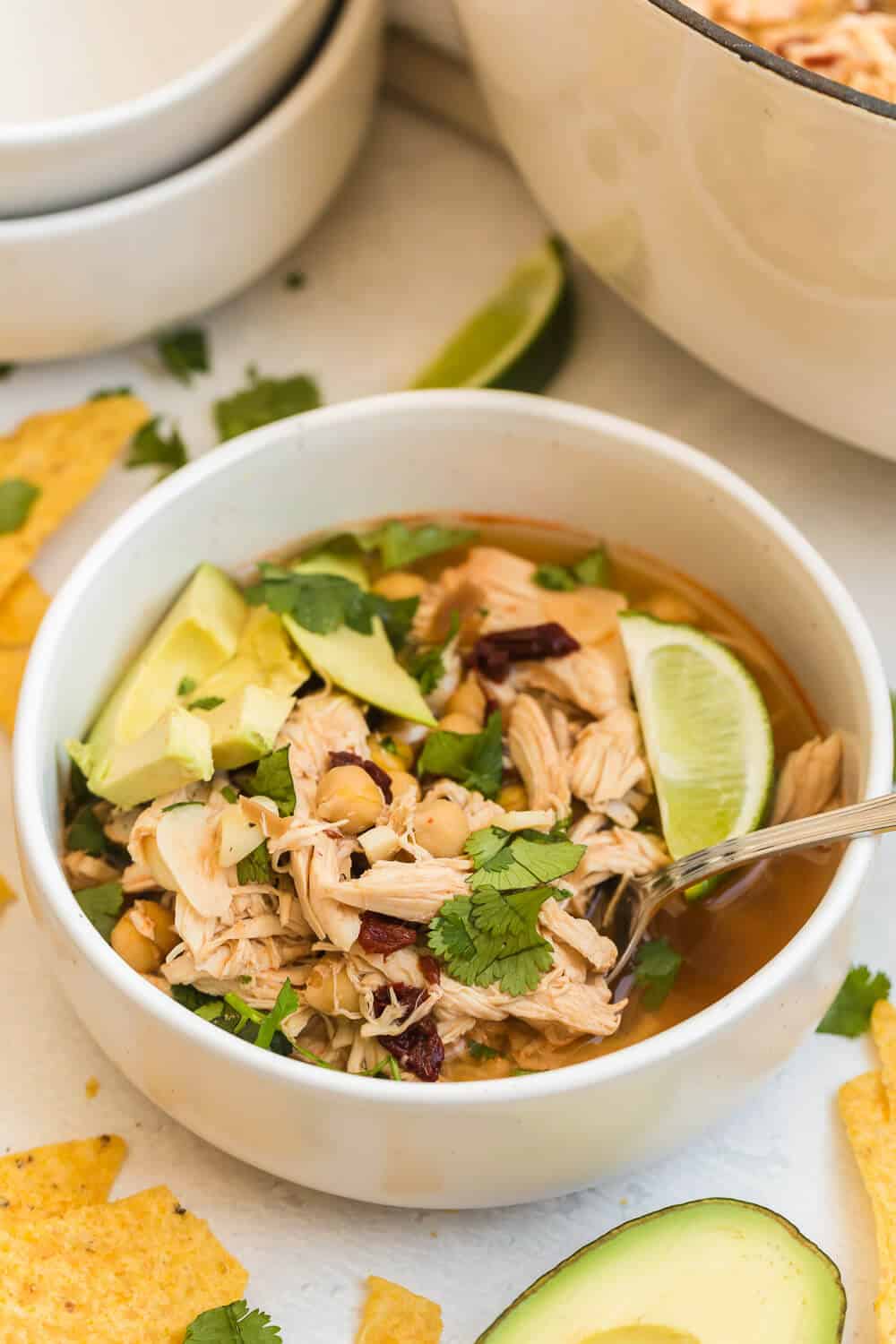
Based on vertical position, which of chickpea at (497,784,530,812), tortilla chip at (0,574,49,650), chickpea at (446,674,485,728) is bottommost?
tortilla chip at (0,574,49,650)

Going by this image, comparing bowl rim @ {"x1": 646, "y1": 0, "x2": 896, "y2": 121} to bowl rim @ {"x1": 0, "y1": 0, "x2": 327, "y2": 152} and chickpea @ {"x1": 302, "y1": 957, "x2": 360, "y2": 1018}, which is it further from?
chickpea @ {"x1": 302, "y1": 957, "x2": 360, "y2": 1018}

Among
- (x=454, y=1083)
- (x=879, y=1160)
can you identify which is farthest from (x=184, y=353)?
(x=879, y=1160)

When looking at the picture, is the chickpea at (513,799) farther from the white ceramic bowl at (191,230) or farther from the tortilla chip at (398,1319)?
the white ceramic bowl at (191,230)

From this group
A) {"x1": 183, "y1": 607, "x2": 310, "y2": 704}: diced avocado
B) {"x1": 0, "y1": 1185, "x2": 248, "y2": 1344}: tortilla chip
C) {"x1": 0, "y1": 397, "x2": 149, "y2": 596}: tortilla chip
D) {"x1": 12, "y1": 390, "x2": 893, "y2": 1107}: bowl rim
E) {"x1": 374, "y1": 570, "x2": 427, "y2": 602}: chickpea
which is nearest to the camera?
{"x1": 12, "y1": 390, "x2": 893, "y2": 1107}: bowl rim

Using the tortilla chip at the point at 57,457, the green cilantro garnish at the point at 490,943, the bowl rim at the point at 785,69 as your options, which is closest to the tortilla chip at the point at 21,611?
the tortilla chip at the point at 57,457

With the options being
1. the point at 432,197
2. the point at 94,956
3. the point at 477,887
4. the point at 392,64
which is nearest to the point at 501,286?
the point at 432,197

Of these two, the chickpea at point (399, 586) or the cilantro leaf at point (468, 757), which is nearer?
the cilantro leaf at point (468, 757)

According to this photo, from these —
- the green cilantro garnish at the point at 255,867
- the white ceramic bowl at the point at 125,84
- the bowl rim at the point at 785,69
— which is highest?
the bowl rim at the point at 785,69

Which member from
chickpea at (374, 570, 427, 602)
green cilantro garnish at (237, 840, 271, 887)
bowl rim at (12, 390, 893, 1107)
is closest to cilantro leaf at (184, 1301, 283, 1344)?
bowl rim at (12, 390, 893, 1107)

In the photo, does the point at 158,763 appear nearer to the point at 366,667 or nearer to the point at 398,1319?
the point at 366,667
